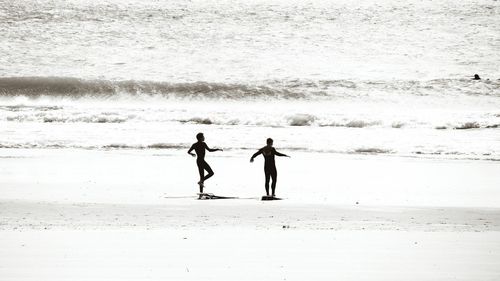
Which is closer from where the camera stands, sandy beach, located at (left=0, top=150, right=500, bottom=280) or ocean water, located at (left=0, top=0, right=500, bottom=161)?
sandy beach, located at (left=0, top=150, right=500, bottom=280)

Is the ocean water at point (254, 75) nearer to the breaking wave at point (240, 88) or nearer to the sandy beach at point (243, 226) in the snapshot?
the breaking wave at point (240, 88)

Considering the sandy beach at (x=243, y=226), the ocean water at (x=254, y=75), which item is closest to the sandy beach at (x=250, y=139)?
the sandy beach at (x=243, y=226)

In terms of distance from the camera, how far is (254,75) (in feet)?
120

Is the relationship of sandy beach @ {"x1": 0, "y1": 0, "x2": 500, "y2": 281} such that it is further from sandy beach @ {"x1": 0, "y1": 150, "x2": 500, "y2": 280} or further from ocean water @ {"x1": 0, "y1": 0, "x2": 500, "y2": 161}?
ocean water @ {"x1": 0, "y1": 0, "x2": 500, "y2": 161}

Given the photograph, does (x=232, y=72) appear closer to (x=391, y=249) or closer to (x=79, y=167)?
(x=79, y=167)

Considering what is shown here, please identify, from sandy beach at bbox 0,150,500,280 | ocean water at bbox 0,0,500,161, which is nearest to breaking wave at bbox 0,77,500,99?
ocean water at bbox 0,0,500,161

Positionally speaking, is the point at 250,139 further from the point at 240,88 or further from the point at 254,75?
the point at 254,75

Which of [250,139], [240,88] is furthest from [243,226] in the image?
[240,88]

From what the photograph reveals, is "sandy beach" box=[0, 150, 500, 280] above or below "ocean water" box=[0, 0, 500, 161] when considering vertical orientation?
below

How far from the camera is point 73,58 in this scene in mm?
39188

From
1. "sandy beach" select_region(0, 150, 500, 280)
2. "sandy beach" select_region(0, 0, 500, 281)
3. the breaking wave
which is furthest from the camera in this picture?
the breaking wave

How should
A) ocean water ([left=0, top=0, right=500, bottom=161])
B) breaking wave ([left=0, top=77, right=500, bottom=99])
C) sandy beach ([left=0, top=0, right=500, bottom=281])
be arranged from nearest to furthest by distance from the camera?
sandy beach ([left=0, top=0, right=500, bottom=281]), ocean water ([left=0, top=0, right=500, bottom=161]), breaking wave ([left=0, top=77, right=500, bottom=99])

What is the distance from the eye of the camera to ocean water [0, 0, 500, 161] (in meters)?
22.7

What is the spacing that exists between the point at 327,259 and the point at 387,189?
228 inches
